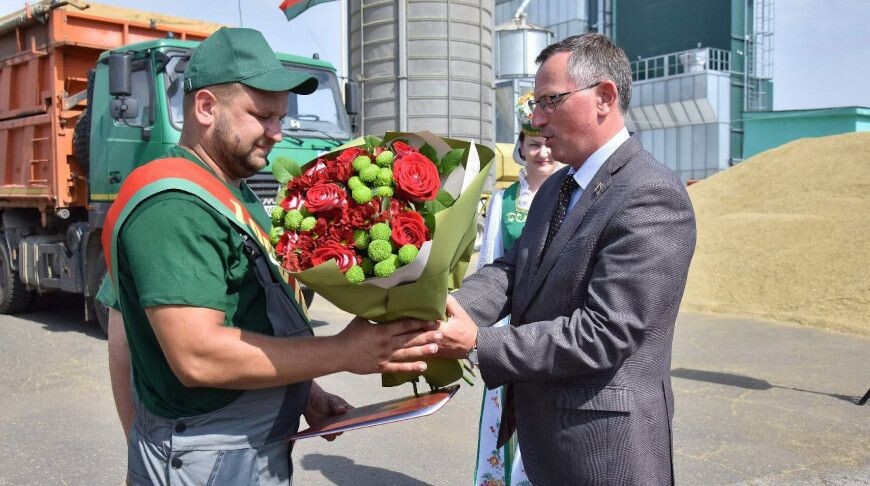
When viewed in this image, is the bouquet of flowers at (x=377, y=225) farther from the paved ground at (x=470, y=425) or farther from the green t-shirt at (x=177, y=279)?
the paved ground at (x=470, y=425)

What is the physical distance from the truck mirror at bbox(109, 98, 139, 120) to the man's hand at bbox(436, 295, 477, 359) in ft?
22.8

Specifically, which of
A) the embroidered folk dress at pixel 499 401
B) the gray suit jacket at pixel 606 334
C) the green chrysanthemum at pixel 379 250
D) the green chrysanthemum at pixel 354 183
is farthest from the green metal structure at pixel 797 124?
the green chrysanthemum at pixel 379 250

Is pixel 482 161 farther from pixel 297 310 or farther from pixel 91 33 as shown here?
→ pixel 91 33

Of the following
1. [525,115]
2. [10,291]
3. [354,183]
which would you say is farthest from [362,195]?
[10,291]

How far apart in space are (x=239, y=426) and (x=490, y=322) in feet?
3.14

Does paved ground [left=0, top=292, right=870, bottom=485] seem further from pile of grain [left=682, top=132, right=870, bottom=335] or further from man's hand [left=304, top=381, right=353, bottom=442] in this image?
man's hand [left=304, top=381, right=353, bottom=442]

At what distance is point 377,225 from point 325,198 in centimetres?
15

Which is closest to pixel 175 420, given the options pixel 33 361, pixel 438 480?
pixel 438 480

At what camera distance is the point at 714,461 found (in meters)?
5.29

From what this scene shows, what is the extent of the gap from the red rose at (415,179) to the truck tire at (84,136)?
8.22m

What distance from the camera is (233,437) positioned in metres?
2.14

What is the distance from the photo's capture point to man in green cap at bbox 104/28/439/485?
1946 millimetres

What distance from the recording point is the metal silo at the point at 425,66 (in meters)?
22.9

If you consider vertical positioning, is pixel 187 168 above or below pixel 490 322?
above
